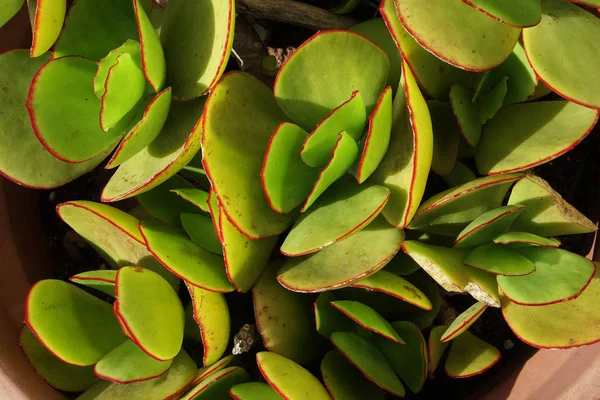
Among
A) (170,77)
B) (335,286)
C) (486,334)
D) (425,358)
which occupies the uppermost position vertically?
(170,77)

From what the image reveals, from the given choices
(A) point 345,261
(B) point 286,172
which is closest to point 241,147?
(B) point 286,172

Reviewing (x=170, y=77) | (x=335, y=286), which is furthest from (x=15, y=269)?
(x=335, y=286)

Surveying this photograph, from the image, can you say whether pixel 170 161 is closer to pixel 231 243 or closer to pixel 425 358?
pixel 231 243

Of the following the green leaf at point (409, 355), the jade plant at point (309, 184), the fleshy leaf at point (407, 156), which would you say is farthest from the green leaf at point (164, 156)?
the green leaf at point (409, 355)

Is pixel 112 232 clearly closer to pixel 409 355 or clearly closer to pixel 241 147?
pixel 241 147

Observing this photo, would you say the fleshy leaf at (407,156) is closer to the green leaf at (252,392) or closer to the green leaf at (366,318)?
the green leaf at (366,318)
